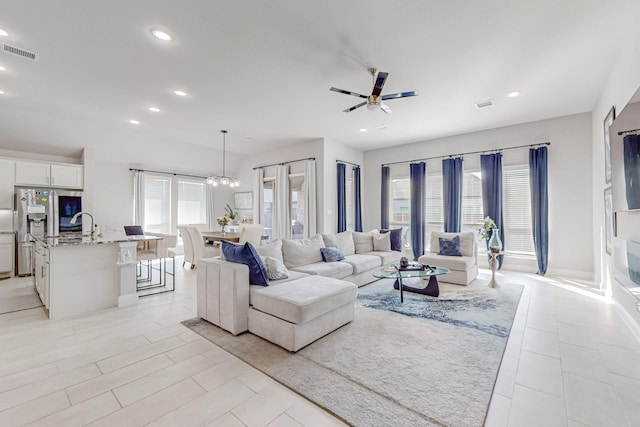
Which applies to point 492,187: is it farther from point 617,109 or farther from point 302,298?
point 302,298

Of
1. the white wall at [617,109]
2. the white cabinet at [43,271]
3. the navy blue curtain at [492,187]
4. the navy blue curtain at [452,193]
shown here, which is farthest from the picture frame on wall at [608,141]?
the white cabinet at [43,271]

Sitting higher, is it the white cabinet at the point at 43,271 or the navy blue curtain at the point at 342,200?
the navy blue curtain at the point at 342,200

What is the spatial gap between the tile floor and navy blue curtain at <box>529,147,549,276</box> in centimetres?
215

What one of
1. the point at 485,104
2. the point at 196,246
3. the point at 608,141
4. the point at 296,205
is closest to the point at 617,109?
the point at 608,141

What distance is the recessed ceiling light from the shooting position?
8.87 feet

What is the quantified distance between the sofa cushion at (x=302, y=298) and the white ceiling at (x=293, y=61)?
254 centimetres

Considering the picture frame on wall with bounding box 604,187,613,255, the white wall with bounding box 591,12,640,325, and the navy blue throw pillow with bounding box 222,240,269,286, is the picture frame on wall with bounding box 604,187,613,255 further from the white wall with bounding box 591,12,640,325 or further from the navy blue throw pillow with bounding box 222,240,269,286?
the navy blue throw pillow with bounding box 222,240,269,286

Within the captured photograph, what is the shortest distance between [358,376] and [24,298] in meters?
4.90

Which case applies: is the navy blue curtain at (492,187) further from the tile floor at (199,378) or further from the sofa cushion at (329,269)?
the sofa cushion at (329,269)

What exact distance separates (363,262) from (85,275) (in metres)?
3.84

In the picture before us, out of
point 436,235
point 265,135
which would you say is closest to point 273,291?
point 436,235

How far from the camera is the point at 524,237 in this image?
564cm

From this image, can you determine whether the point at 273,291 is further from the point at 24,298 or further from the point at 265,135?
the point at 265,135

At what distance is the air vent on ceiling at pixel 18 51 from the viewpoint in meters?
2.93
